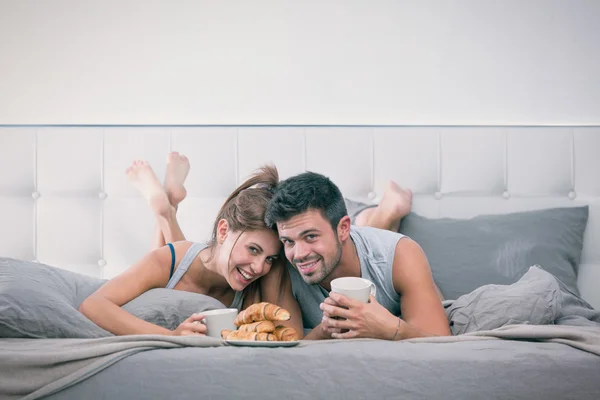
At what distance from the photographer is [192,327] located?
142cm

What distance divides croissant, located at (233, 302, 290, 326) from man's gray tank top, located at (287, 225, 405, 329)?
37 cm

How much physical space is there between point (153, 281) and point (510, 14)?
176 cm

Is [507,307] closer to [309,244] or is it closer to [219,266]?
[309,244]

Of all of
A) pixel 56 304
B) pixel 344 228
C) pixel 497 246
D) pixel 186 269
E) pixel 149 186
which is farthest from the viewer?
pixel 149 186

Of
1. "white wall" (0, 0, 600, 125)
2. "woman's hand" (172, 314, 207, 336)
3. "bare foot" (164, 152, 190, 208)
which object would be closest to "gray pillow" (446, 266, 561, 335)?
"woman's hand" (172, 314, 207, 336)

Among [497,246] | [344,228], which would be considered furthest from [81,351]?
[497,246]

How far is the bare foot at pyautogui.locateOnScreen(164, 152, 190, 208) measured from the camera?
2135mm

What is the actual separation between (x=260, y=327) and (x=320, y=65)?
1321 mm

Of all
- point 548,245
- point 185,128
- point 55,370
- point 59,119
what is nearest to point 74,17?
point 59,119

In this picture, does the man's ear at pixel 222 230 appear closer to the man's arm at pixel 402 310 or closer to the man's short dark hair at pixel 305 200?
the man's short dark hair at pixel 305 200

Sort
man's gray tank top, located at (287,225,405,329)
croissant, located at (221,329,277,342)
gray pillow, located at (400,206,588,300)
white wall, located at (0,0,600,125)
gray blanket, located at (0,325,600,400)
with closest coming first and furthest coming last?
gray blanket, located at (0,325,600,400), croissant, located at (221,329,277,342), man's gray tank top, located at (287,225,405,329), gray pillow, located at (400,206,588,300), white wall, located at (0,0,600,125)

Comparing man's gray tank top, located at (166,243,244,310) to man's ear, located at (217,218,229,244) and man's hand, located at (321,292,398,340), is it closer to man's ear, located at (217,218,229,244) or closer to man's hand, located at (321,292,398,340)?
man's ear, located at (217,218,229,244)

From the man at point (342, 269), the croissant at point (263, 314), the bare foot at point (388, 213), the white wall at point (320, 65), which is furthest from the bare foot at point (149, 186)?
the croissant at point (263, 314)

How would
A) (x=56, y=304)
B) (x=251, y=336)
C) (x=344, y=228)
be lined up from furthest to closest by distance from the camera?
1. (x=344, y=228)
2. (x=56, y=304)
3. (x=251, y=336)
